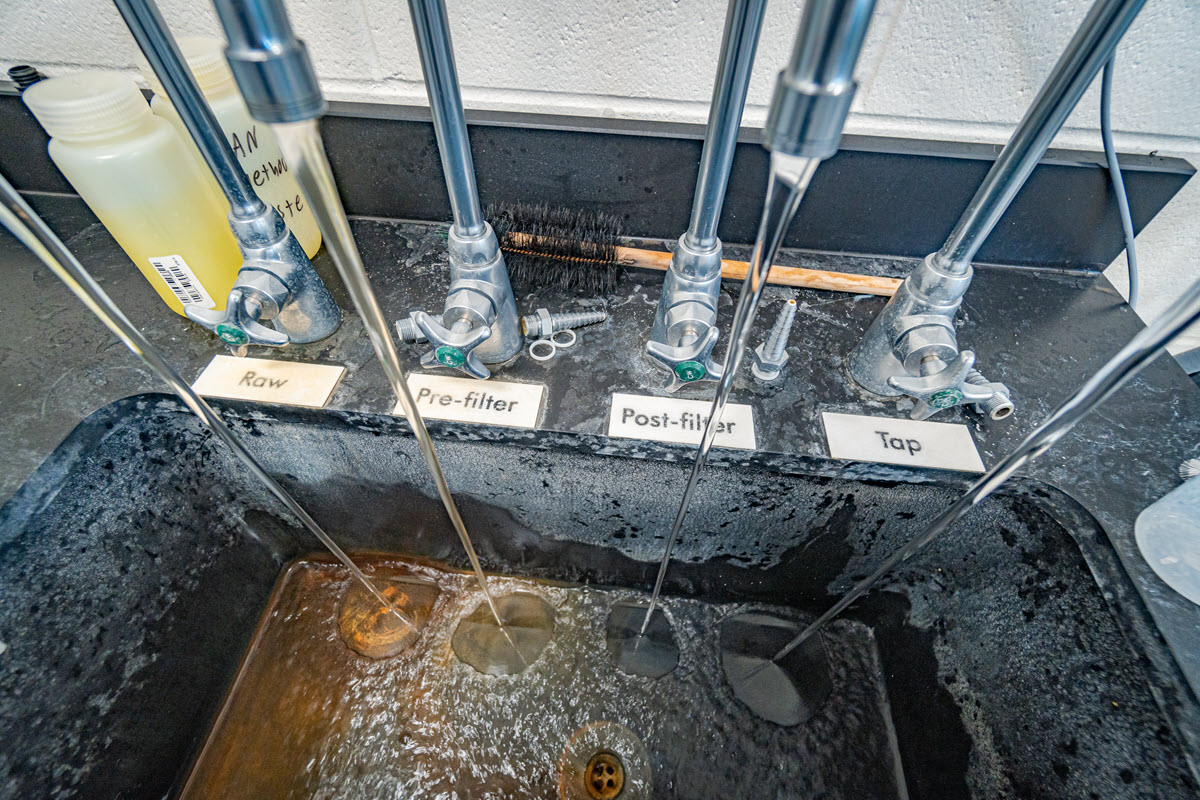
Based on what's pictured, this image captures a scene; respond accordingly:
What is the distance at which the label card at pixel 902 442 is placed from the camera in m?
0.47

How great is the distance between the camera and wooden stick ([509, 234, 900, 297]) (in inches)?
23.7

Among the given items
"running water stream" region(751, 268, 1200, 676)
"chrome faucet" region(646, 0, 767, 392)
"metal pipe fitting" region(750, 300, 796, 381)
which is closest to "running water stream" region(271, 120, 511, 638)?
"chrome faucet" region(646, 0, 767, 392)

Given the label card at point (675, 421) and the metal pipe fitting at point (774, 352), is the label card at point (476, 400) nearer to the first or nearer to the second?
the label card at point (675, 421)

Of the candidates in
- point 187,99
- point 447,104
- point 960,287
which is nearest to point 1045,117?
point 960,287

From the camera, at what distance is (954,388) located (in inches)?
17.1

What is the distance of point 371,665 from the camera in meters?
0.63

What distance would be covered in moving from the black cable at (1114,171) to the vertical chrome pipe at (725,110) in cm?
41

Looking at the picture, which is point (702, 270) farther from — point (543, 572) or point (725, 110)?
point (543, 572)

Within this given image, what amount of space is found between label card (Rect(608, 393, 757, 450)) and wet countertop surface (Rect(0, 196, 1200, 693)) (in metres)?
0.01

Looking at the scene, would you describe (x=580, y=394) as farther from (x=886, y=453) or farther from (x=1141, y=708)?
(x=1141, y=708)

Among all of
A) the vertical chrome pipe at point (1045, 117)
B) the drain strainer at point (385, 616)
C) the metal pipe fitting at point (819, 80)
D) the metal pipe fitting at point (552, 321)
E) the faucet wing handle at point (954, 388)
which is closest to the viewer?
the metal pipe fitting at point (819, 80)

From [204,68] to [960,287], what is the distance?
26.3 inches

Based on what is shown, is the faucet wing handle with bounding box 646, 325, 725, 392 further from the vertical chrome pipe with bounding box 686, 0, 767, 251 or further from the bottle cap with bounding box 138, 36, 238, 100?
the bottle cap with bounding box 138, 36, 238, 100

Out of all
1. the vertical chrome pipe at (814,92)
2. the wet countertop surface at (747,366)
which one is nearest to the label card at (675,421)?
the wet countertop surface at (747,366)
